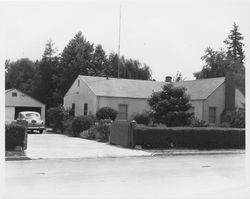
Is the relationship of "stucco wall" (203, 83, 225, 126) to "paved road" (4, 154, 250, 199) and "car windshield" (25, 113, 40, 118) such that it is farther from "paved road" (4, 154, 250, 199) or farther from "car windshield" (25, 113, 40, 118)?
"paved road" (4, 154, 250, 199)

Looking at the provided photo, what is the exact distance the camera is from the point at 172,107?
23.6 m

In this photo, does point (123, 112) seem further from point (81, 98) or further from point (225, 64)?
point (225, 64)

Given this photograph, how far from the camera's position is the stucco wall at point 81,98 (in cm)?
2721

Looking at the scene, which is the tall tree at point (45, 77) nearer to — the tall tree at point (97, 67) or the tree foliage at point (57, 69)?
the tree foliage at point (57, 69)

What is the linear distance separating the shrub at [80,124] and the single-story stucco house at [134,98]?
8.83ft

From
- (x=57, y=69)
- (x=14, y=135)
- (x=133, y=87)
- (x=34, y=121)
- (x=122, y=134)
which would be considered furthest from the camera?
(x=133, y=87)

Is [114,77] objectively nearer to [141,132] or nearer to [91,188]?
[141,132]

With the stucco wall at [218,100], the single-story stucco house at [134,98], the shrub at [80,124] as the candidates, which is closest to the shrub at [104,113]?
the single-story stucco house at [134,98]

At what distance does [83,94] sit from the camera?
95.9 feet

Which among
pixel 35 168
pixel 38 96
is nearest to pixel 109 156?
pixel 35 168

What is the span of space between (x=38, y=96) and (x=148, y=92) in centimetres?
1110

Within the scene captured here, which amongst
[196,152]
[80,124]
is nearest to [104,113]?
[80,124]

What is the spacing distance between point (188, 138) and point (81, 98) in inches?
502

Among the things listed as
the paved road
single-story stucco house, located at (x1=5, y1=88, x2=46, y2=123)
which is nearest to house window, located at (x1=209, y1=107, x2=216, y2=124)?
single-story stucco house, located at (x1=5, y1=88, x2=46, y2=123)
